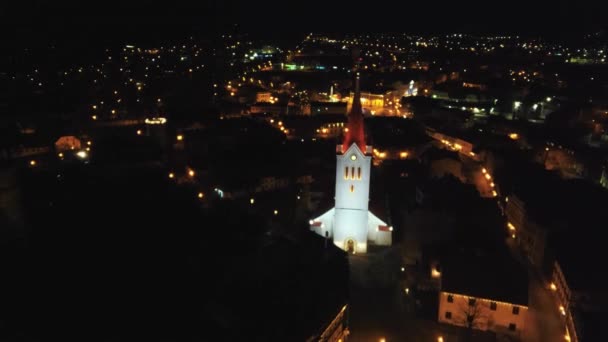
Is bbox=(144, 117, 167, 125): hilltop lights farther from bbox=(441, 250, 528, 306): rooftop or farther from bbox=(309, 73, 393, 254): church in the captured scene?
bbox=(441, 250, 528, 306): rooftop

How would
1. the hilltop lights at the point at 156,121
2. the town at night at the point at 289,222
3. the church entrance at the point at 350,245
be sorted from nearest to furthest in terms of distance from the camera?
the town at night at the point at 289,222, the church entrance at the point at 350,245, the hilltop lights at the point at 156,121

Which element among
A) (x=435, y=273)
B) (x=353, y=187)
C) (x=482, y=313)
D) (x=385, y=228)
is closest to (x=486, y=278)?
(x=482, y=313)

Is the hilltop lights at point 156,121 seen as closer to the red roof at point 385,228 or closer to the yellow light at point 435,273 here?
the red roof at point 385,228

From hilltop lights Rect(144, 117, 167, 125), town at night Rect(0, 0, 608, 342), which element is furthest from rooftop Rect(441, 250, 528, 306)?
hilltop lights Rect(144, 117, 167, 125)

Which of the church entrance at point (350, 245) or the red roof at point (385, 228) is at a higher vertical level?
the red roof at point (385, 228)

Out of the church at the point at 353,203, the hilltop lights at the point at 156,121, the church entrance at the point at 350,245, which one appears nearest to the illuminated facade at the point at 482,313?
the church at the point at 353,203

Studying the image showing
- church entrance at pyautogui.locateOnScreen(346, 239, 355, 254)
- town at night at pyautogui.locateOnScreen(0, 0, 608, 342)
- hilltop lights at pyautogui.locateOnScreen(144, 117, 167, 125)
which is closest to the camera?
town at night at pyautogui.locateOnScreen(0, 0, 608, 342)


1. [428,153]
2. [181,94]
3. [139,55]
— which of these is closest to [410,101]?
[428,153]

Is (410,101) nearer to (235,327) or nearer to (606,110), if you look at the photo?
(606,110)
